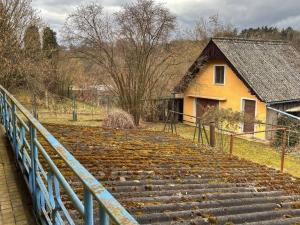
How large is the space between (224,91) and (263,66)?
297cm

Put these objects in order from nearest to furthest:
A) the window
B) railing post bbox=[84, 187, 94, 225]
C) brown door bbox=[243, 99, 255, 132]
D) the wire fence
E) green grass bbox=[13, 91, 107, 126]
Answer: railing post bbox=[84, 187, 94, 225] → the wire fence → brown door bbox=[243, 99, 255, 132] → green grass bbox=[13, 91, 107, 126] → the window

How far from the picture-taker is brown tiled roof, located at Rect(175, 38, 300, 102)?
67.1 ft

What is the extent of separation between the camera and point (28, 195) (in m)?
4.12

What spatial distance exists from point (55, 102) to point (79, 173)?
26.6 m

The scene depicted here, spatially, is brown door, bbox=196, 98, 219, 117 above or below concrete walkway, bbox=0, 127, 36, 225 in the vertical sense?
above

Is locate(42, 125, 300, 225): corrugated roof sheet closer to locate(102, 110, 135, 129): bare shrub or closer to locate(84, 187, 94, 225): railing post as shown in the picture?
A: locate(84, 187, 94, 225): railing post

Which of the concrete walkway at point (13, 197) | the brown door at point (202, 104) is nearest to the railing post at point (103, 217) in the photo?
the concrete walkway at point (13, 197)

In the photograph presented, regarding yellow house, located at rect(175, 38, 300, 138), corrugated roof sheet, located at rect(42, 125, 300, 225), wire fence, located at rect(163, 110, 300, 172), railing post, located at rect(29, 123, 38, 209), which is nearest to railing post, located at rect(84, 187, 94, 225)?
railing post, located at rect(29, 123, 38, 209)

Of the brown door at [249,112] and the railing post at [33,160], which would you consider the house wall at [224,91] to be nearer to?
the brown door at [249,112]

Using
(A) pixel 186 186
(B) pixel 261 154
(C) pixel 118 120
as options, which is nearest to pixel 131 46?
(C) pixel 118 120

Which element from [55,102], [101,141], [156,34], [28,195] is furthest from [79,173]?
[55,102]

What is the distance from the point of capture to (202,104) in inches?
980

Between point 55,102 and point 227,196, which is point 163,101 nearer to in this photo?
point 55,102

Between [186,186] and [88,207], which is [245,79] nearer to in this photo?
[186,186]
